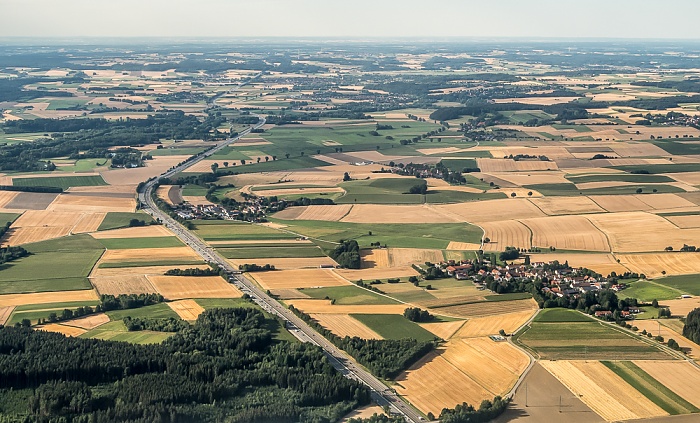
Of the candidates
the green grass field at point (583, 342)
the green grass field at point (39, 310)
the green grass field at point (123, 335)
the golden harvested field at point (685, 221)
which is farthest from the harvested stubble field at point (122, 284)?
the golden harvested field at point (685, 221)

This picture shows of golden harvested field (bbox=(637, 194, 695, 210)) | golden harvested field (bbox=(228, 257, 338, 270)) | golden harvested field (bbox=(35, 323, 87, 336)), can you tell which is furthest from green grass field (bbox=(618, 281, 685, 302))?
golden harvested field (bbox=(35, 323, 87, 336))

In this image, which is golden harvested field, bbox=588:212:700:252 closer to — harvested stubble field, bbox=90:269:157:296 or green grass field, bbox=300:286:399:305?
green grass field, bbox=300:286:399:305

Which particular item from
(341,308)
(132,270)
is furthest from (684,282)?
(132,270)

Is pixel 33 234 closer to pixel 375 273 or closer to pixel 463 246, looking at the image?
pixel 375 273

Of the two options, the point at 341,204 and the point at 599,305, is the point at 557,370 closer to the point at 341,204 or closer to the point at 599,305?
the point at 599,305

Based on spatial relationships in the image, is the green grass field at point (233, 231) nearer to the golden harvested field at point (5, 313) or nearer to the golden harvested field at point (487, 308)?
the golden harvested field at point (5, 313)
